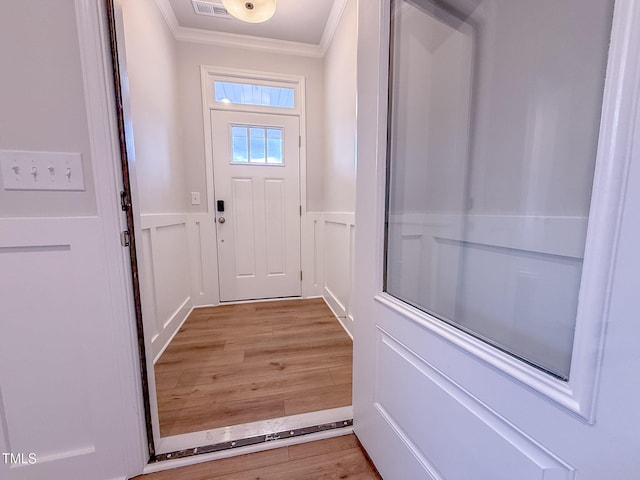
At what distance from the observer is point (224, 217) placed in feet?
8.77

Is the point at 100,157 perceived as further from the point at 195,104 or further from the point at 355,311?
the point at 195,104

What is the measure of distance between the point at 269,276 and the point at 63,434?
1.99 meters

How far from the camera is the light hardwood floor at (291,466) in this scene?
39.6 inches

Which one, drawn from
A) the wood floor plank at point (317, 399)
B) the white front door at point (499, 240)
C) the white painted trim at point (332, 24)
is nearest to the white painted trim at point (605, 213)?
the white front door at point (499, 240)

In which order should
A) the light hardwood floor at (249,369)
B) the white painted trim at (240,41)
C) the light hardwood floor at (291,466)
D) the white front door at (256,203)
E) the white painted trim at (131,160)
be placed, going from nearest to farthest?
the white painted trim at (131,160) < the light hardwood floor at (291,466) < the light hardwood floor at (249,369) < the white painted trim at (240,41) < the white front door at (256,203)

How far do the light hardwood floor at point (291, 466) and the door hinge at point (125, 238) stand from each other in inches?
35.3

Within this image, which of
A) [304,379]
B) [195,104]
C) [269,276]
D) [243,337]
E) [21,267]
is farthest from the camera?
[269,276]

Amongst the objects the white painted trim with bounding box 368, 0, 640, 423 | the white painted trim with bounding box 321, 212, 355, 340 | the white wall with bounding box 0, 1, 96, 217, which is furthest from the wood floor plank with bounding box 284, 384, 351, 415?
the white wall with bounding box 0, 1, 96, 217

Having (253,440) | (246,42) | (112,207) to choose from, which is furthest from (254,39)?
(253,440)

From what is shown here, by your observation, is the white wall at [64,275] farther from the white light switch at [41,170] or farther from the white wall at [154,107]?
the white wall at [154,107]

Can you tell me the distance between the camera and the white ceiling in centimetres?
207

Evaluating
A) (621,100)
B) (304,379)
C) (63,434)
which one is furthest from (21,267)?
(621,100)

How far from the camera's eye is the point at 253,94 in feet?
8.58

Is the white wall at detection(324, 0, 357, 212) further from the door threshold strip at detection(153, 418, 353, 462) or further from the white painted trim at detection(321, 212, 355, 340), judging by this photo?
the door threshold strip at detection(153, 418, 353, 462)
